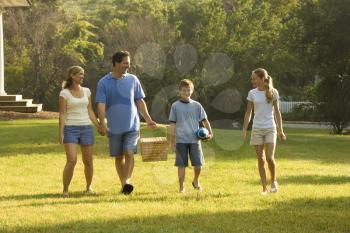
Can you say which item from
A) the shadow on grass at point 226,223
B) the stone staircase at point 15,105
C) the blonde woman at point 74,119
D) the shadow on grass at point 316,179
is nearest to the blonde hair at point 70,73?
the blonde woman at point 74,119

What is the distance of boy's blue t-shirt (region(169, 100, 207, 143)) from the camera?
9.84m

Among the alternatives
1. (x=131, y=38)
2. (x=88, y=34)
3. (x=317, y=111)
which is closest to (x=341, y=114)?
(x=317, y=111)

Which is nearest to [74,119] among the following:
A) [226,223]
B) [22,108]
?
[226,223]

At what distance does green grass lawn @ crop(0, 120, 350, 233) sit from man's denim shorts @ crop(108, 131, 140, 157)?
2.16 ft

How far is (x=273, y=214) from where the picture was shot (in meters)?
7.96

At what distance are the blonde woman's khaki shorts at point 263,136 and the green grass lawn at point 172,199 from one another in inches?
30.0

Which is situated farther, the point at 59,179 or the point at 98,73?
the point at 98,73

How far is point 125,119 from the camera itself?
9.69 metres

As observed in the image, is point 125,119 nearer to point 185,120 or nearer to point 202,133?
point 185,120

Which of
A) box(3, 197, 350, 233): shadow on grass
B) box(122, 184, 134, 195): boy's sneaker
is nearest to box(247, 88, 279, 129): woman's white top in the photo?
box(3, 197, 350, 233): shadow on grass

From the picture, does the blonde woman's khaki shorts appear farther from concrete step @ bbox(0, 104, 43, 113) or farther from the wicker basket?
concrete step @ bbox(0, 104, 43, 113)

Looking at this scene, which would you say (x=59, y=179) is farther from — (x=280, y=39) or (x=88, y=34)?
(x=88, y=34)

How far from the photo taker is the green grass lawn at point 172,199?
728 centimetres

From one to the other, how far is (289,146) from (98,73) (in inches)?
1114
